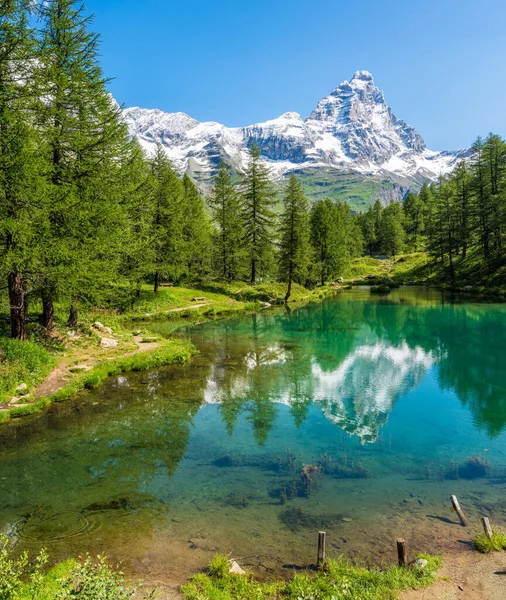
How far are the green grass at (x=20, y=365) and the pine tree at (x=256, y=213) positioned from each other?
43918mm

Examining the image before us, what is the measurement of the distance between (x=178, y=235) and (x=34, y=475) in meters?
40.8

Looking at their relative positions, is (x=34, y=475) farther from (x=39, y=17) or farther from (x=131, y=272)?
(x=131, y=272)

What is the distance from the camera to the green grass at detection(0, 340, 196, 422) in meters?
16.7

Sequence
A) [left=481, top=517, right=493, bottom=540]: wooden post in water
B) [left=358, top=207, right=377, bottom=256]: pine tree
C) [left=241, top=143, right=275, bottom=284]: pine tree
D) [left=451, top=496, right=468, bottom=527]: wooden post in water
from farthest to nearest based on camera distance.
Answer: [left=358, top=207, right=377, bottom=256]: pine tree → [left=241, top=143, right=275, bottom=284]: pine tree → [left=451, top=496, right=468, bottom=527]: wooden post in water → [left=481, top=517, right=493, bottom=540]: wooden post in water

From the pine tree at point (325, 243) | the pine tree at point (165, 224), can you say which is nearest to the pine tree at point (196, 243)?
the pine tree at point (165, 224)

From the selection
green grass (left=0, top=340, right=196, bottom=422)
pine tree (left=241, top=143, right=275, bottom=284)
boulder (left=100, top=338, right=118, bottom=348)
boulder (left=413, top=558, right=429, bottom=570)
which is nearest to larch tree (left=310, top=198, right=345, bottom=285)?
pine tree (left=241, top=143, right=275, bottom=284)

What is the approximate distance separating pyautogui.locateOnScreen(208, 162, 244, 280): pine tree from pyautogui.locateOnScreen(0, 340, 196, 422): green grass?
119 feet

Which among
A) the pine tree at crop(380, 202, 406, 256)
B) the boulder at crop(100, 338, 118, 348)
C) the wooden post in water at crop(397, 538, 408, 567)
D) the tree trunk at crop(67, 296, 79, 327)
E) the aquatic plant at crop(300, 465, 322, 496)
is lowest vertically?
the aquatic plant at crop(300, 465, 322, 496)

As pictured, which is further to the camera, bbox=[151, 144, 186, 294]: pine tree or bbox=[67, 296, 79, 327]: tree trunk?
bbox=[151, 144, 186, 294]: pine tree

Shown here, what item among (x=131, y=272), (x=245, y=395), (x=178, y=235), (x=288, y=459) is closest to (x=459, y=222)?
(x=178, y=235)

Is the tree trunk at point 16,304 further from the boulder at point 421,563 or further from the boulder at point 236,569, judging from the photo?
the boulder at point 421,563

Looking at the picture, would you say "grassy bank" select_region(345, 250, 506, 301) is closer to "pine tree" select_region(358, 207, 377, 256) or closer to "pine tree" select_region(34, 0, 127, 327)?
"pine tree" select_region(358, 207, 377, 256)

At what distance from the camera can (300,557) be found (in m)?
8.96

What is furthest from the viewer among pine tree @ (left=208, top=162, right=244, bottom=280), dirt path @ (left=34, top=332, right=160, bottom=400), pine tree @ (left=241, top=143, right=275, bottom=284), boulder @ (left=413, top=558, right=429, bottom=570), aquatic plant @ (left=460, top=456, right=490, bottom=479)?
pine tree @ (left=208, top=162, right=244, bottom=280)
